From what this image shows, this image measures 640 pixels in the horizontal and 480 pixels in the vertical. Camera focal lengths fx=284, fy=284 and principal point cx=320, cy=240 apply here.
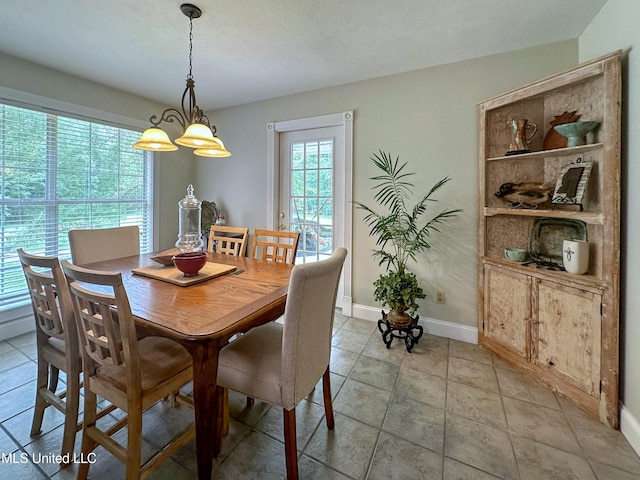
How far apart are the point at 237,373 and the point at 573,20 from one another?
10.1 feet

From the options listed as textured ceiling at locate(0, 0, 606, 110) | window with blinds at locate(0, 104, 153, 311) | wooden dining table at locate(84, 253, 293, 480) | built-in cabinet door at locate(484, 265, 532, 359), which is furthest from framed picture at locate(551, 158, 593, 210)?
window with blinds at locate(0, 104, 153, 311)

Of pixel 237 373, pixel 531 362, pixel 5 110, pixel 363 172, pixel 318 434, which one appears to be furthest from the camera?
pixel 363 172

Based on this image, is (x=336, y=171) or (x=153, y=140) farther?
(x=336, y=171)

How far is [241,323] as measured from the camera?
1.14 metres

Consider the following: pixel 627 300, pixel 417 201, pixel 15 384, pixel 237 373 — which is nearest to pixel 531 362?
pixel 627 300

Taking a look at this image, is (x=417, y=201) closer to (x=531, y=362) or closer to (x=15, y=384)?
(x=531, y=362)

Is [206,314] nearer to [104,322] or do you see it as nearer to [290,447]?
[104,322]

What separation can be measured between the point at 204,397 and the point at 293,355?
1.20ft

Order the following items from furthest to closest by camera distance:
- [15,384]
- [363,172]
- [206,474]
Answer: [363,172]
[15,384]
[206,474]

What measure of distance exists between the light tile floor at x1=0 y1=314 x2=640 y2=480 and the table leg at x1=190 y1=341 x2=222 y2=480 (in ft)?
0.87

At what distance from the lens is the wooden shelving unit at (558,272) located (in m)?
1.59

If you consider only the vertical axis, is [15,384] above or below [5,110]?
below

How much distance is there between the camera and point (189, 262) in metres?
1.63

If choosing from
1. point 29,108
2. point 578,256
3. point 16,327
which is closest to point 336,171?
point 578,256
